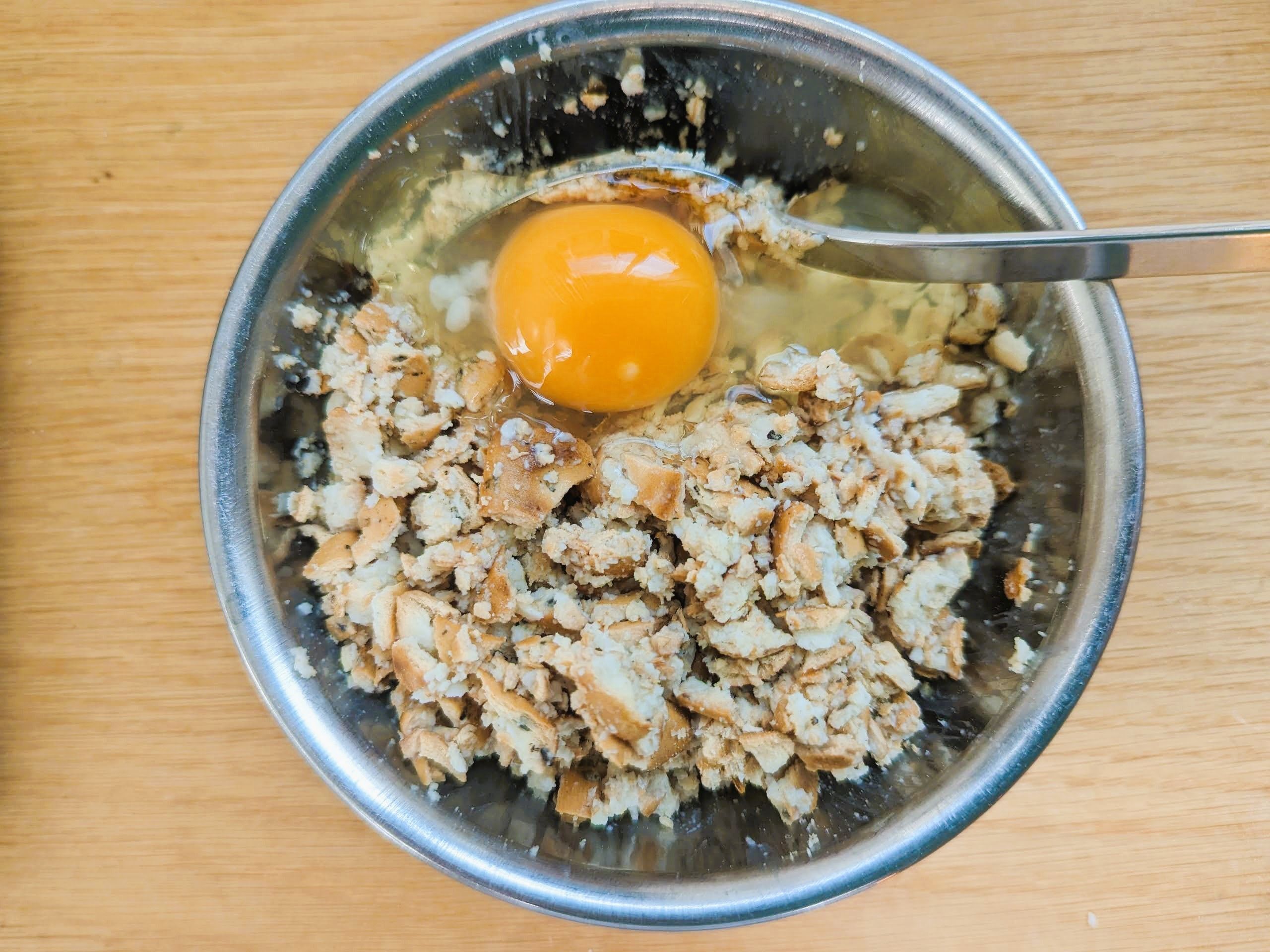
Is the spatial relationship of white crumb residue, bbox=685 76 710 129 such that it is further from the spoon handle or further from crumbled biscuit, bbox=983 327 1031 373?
crumbled biscuit, bbox=983 327 1031 373

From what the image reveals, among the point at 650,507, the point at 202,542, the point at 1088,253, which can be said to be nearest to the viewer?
the point at 1088,253

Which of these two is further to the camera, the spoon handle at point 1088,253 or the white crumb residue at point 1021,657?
the white crumb residue at point 1021,657

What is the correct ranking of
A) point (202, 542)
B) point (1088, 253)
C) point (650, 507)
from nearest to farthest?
point (1088, 253) → point (650, 507) → point (202, 542)

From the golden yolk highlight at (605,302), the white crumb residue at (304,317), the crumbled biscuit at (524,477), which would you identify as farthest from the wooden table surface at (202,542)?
the crumbled biscuit at (524,477)

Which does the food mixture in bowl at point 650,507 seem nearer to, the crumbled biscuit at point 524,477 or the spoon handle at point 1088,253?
the crumbled biscuit at point 524,477

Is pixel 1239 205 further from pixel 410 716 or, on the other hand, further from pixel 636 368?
pixel 410 716

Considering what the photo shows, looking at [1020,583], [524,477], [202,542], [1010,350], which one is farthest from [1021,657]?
[202,542]

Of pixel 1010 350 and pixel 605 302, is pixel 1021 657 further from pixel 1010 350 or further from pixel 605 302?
pixel 605 302
